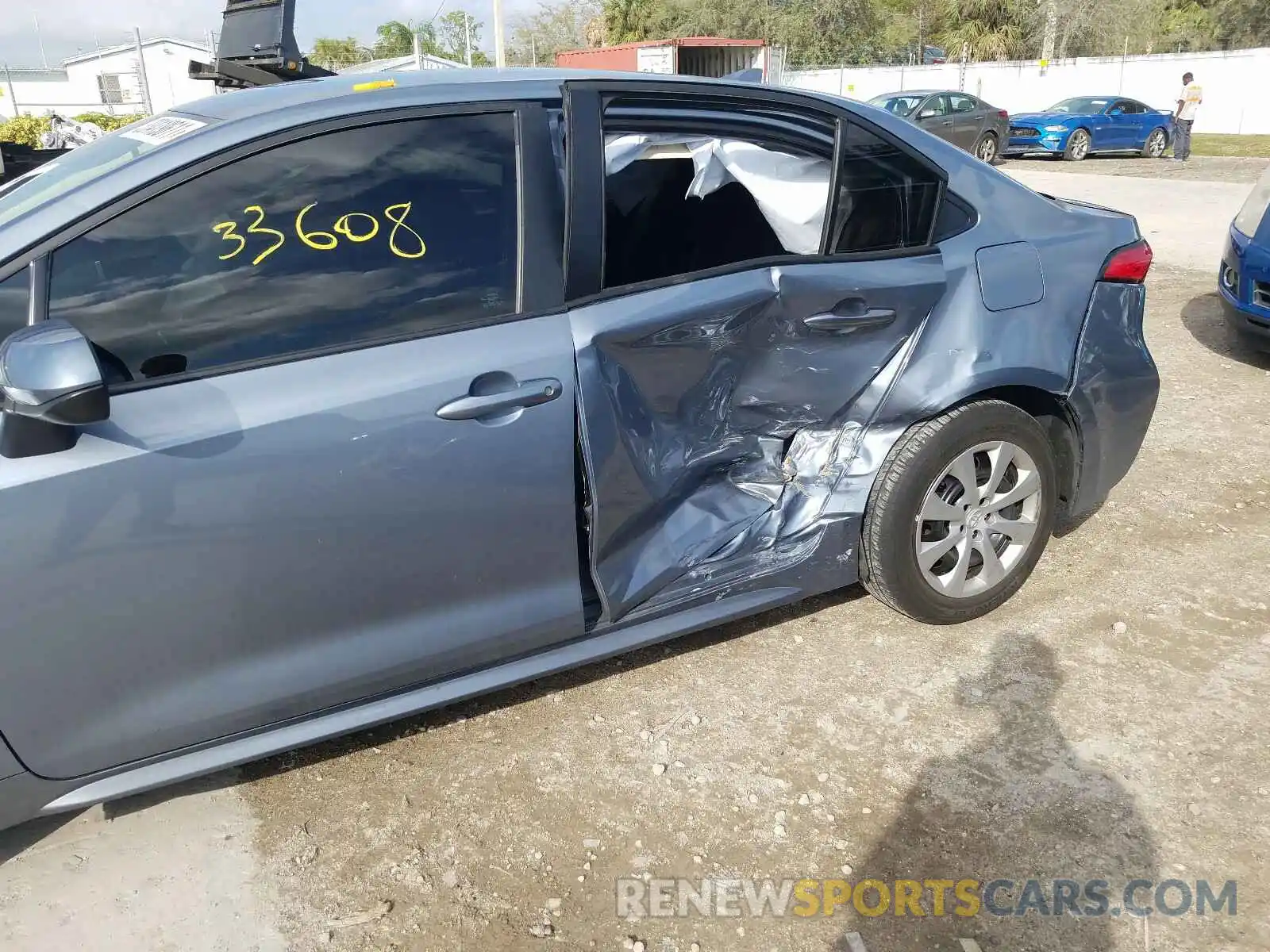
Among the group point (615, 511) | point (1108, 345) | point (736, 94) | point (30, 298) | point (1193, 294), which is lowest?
point (1193, 294)

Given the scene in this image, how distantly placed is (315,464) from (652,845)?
123 centimetres

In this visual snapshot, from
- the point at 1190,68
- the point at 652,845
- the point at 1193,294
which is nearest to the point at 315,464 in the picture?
the point at 652,845

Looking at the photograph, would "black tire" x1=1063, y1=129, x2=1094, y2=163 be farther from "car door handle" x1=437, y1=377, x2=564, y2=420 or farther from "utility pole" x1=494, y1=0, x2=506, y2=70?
"car door handle" x1=437, y1=377, x2=564, y2=420

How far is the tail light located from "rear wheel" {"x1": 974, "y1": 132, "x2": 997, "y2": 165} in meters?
17.4

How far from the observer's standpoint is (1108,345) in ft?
10.8

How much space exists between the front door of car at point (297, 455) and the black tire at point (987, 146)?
18980mm

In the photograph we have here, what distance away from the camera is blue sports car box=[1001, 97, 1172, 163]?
765 inches

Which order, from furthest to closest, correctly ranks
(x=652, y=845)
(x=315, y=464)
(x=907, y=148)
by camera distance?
(x=907, y=148), (x=652, y=845), (x=315, y=464)

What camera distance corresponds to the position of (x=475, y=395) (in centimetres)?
232

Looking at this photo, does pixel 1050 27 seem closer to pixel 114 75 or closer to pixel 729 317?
pixel 114 75

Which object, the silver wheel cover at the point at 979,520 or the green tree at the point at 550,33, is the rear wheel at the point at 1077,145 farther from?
the green tree at the point at 550,33

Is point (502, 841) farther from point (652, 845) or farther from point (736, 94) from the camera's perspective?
point (736, 94)

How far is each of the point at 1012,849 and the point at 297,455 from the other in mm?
1931

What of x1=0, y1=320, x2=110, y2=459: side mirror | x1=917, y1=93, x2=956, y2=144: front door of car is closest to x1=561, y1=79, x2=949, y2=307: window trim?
x1=0, y1=320, x2=110, y2=459: side mirror
